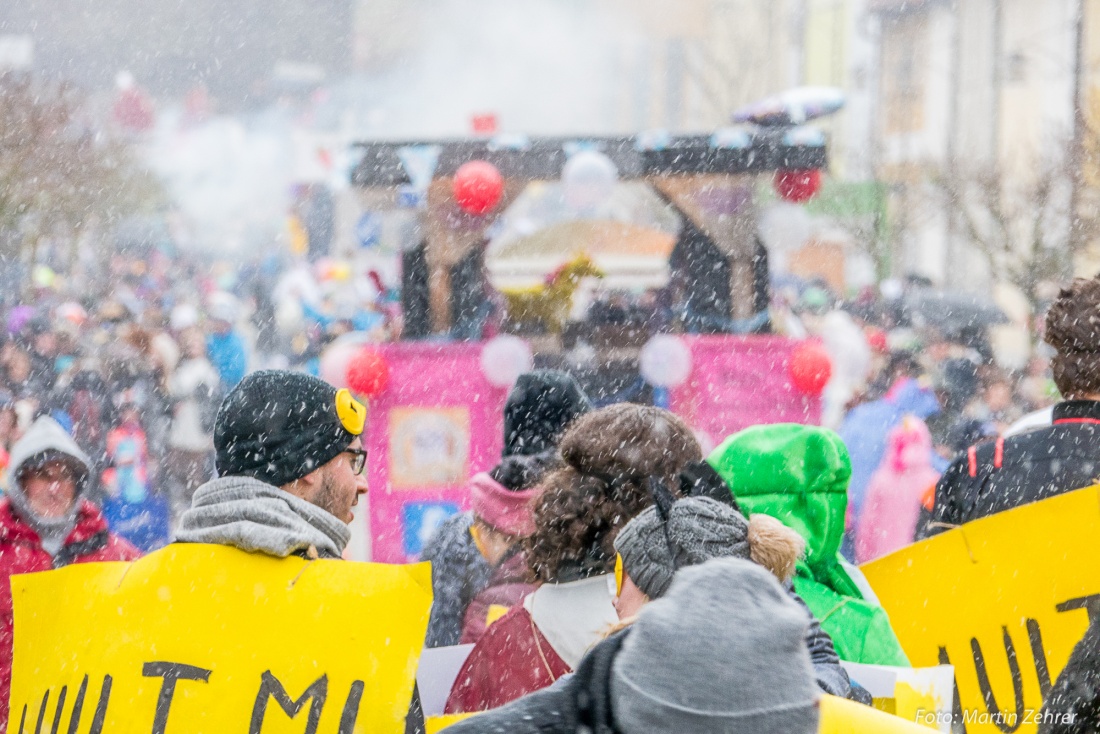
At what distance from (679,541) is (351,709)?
0.67 meters

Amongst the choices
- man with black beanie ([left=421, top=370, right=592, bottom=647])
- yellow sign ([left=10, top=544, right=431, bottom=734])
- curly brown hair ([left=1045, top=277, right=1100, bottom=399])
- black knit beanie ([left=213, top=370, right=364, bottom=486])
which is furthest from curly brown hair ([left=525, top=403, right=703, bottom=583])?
curly brown hair ([left=1045, top=277, right=1100, bottom=399])

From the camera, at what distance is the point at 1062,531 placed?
2.82 metres

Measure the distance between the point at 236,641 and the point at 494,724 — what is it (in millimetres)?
987

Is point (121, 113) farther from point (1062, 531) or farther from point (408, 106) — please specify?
point (1062, 531)

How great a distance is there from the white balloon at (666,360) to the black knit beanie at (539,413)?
353 centimetres

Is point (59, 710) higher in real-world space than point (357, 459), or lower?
lower

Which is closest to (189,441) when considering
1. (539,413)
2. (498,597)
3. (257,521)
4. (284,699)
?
(539,413)

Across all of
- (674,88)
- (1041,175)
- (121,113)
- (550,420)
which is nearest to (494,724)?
(550,420)

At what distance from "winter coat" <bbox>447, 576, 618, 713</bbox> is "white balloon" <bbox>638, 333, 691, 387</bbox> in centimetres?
494

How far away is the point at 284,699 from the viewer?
2.26 m

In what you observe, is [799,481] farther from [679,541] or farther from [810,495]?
[679,541]

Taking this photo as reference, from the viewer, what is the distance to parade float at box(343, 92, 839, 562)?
7508 mm

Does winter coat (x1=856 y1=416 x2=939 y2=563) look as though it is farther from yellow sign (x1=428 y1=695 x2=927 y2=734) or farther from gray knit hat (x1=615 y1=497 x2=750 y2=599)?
yellow sign (x1=428 y1=695 x2=927 y2=734)

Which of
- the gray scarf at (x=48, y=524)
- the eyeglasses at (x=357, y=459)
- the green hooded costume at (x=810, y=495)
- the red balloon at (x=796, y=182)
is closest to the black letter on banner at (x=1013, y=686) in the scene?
the green hooded costume at (x=810, y=495)
